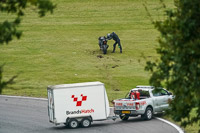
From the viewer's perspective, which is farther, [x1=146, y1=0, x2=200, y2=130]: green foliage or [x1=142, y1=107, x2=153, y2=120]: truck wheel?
[x1=142, y1=107, x2=153, y2=120]: truck wheel

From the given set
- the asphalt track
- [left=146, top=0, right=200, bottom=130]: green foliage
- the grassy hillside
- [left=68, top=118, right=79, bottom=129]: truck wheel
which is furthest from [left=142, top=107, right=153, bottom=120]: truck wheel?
[left=146, top=0, right=200, bottom=130]: green foliage

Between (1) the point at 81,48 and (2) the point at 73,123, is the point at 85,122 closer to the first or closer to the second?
(2) the point at 73,123

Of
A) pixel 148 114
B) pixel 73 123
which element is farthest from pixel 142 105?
pixel 73 123

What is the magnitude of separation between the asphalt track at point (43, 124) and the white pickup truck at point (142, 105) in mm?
458

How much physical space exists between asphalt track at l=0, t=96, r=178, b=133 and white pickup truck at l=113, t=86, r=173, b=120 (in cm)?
46

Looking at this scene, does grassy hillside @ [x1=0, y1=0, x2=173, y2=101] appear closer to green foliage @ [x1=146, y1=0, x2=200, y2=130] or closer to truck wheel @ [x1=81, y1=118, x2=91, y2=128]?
truck wheel @ [x1=81, y1=118, x2=91, y2=128]

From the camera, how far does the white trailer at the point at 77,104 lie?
2298 centimetres

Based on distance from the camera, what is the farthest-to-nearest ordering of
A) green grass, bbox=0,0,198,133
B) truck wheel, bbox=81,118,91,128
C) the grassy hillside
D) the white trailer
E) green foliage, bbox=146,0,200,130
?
1. the grassy hillside
2. green grass, bbox=0,0,198,133
3. truck wheel, bbox=81,118,91,128
4. the white trailer
5. green foliage, bbox=146,0,200,130

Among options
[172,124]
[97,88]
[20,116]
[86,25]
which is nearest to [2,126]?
[20,116]

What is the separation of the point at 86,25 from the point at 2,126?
38.7 metres

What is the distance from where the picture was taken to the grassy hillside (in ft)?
126

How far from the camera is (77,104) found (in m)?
23.3

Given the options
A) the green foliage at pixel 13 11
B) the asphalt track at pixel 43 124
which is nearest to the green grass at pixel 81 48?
the asphalt track at pixel 43 124

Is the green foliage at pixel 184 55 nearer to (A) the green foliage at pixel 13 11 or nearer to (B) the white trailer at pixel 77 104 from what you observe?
(A) the green foliage at pixel 13 11
